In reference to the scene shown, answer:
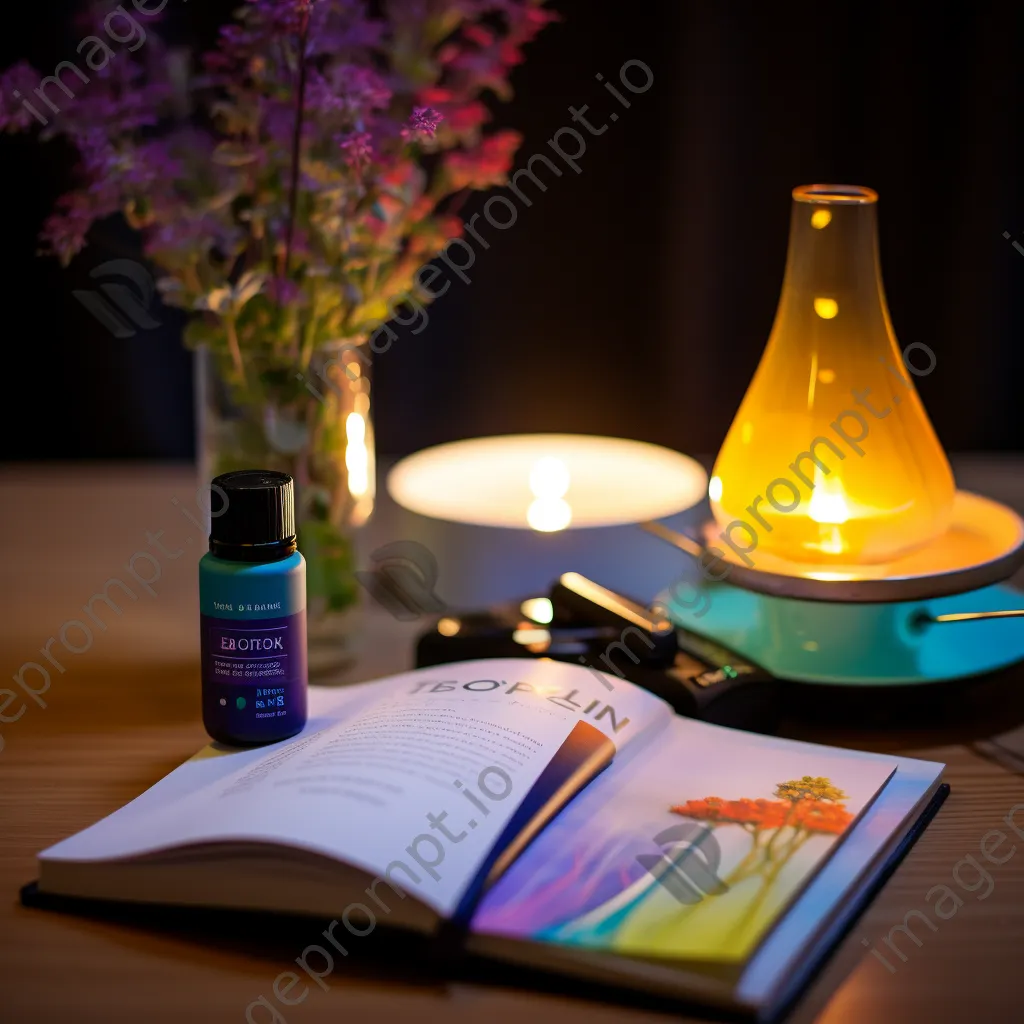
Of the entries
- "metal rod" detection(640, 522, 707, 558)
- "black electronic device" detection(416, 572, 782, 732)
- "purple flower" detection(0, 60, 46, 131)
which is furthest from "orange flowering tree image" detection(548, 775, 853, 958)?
"purple flower" detection(0, 60, 46, 131)

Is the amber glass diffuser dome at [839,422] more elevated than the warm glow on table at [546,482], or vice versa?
the amber glass diffuser dome at [839,422]

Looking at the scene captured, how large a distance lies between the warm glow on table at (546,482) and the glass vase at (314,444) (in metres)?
0.17

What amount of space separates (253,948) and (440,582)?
0.59 m

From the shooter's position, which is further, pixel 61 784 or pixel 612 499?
pixel 612 499

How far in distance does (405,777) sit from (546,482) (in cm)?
58

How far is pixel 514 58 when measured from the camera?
95 cm

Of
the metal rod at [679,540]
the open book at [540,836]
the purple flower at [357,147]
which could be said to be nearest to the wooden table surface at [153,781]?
the open book at [540,836]

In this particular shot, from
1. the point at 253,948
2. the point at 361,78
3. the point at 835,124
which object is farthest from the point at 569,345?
the point at 253,948

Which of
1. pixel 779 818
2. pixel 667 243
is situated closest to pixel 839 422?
pixel 779 818

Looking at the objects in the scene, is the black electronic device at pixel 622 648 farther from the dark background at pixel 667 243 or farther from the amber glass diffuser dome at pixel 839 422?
the dark background at pixel 667 243

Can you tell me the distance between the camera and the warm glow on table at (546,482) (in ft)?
3.69

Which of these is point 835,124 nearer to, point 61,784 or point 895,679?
point 895,679

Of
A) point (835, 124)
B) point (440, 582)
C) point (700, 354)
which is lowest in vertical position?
point (440, 582)

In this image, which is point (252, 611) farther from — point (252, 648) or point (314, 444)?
point (314, 444)
